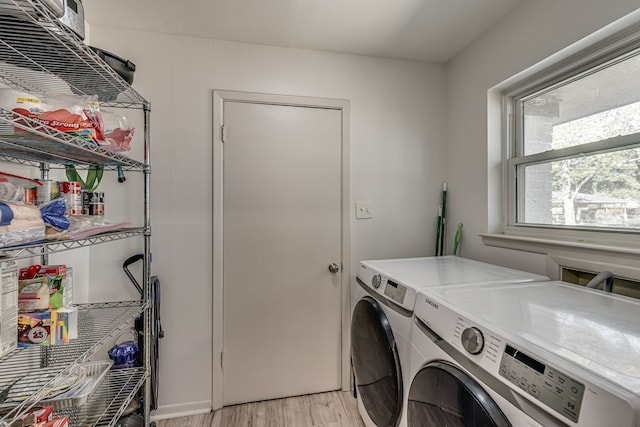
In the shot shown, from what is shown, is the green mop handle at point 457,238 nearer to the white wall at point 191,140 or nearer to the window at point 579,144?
the window at point 579,144

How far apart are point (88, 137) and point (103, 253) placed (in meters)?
1.00

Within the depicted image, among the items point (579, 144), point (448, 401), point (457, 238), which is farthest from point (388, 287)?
point (579, 144)

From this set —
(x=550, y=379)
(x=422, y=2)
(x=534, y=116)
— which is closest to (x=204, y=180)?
(x=422, y=2)

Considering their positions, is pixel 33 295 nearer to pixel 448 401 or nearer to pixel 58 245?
pixel 58 245

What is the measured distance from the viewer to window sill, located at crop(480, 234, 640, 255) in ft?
3.79

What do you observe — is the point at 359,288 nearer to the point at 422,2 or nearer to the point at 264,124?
the point at 264,124

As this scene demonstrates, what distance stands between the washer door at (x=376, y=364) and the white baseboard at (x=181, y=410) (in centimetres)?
98

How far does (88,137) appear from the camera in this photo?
0.97 metres

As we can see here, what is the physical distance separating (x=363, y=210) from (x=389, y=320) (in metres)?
0.91

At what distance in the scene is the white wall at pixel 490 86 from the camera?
4.25 feet

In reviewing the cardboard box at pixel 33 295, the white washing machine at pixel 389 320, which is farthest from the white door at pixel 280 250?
the cardboard box at pixel 33 295

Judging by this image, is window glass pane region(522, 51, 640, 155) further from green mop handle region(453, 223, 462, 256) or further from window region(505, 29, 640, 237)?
green mop handle region(453, 223, 462, 256)

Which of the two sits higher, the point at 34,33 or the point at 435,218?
the point at 34,33

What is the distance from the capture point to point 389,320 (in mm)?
1265
